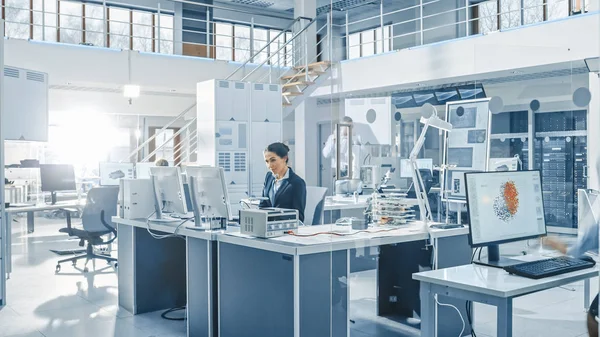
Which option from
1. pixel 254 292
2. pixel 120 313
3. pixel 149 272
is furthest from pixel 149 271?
pixel 254 292

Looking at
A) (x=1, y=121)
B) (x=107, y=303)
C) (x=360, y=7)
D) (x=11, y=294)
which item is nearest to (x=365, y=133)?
(x=360, y=7)

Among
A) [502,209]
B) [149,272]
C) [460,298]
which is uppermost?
[502,209]

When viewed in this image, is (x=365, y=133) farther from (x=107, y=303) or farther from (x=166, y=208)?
(x=107, y=303)

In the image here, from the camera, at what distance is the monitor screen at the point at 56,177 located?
742 cm

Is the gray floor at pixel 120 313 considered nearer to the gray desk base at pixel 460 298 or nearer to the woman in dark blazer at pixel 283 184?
the gray desk base at pixel 460 298

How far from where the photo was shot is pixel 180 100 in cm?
1228

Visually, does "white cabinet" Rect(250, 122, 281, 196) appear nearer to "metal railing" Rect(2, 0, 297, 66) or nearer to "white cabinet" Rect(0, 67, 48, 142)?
"white cabinet" Rect(0, 67, 48, 142)

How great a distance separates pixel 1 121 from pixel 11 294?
5.28 ft

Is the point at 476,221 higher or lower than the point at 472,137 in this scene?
lower

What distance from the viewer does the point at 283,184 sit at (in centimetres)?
437

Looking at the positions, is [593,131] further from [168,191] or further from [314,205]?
[168,191]

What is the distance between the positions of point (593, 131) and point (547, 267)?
0.69 m

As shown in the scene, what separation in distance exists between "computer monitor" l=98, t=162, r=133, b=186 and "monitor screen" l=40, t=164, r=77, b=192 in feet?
1.30

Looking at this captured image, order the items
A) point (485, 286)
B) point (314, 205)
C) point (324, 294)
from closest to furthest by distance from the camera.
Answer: point (485, 286) < point (324, 294) < point (314, 205)
